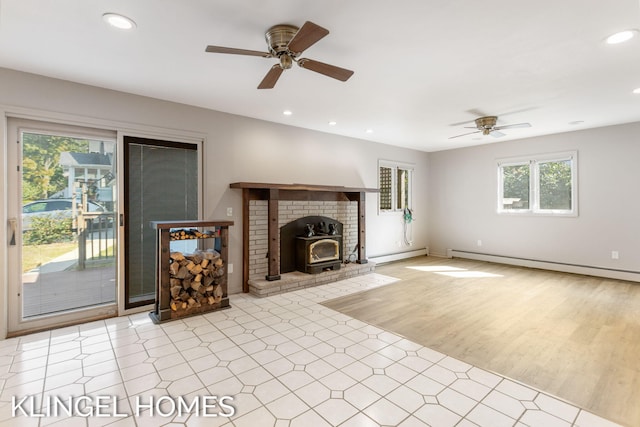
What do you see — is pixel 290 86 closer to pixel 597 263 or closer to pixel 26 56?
pixel 26 56

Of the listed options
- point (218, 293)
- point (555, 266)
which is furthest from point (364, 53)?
point (555, 266)

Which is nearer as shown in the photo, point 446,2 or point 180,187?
point 446,2

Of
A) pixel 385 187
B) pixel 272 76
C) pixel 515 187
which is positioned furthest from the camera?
pixel 385 187

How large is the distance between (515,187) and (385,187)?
8.63ft

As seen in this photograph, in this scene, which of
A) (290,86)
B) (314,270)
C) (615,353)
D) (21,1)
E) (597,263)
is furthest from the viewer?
(597,263)

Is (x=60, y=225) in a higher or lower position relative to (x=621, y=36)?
lower

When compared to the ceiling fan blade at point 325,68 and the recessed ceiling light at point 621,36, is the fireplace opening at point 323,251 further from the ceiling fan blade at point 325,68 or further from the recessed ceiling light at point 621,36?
the recessed ceiling light at point 621,36

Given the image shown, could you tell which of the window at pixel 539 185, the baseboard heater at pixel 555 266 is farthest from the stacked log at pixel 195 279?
the window at pixel 539 185

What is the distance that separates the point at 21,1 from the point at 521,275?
22.8 feet

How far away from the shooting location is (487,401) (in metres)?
1.99

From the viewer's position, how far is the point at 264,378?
7.36 ft

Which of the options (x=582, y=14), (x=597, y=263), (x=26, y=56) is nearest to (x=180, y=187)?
(x=26, y=56)

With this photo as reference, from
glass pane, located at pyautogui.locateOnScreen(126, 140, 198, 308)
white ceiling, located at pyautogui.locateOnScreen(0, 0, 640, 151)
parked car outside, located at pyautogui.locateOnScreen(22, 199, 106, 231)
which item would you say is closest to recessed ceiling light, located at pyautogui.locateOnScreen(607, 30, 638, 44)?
white ceiling, located at pyautogui.locateOnScreen(0, 0, 640, 151)

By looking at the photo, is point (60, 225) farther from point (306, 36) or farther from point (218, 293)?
point (306, 36)
